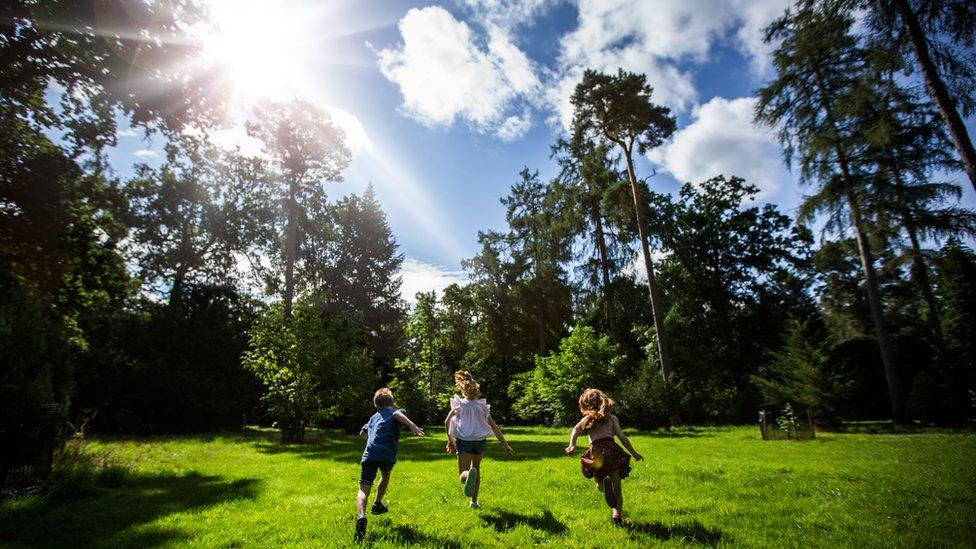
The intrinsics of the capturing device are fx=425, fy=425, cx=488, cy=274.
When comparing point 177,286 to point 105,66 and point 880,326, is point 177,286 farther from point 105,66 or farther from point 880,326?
point 880,326

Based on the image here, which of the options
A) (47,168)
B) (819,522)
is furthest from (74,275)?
(819,522)

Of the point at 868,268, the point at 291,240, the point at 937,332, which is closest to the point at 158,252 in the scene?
the point at 291,240

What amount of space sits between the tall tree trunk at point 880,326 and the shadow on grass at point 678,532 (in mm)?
20623

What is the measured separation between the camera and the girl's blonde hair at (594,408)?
5875 millimetres

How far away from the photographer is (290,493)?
25.4 ft

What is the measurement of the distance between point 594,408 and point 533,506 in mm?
1835

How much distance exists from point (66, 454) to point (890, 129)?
2423cm

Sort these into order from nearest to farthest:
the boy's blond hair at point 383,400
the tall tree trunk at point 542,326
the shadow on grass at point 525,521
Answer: the shadow on grass at point 525,521 < the boy's blond hair at point 383,400 < the tall tree trunk at point 542,326

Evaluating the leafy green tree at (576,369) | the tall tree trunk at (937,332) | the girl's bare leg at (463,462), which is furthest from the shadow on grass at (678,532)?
the tall tree trunk at (937,332)

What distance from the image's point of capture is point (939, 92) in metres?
11.5

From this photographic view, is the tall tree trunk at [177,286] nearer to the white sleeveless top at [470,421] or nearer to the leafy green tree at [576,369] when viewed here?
the leafy green tree at [576,369]

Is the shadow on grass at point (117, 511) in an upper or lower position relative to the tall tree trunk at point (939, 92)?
lower

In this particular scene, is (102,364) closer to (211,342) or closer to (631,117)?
(211,342)

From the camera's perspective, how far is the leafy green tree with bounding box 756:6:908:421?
15326mm
